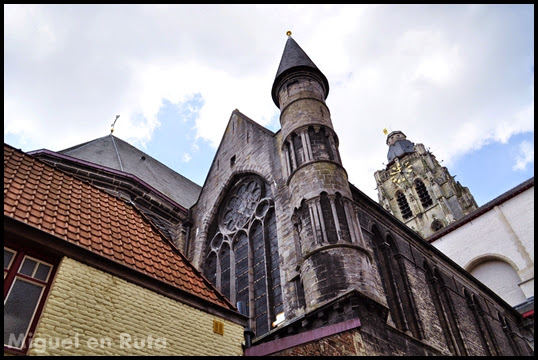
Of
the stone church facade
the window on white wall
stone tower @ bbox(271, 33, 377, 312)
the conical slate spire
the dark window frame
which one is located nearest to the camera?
the dark window frame

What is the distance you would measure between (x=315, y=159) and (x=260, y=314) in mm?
3669

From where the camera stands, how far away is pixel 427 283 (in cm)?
1212

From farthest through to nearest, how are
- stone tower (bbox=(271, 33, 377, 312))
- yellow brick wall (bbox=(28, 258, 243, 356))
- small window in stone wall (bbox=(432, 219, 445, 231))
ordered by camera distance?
small window in stone wall (bbox=(432, 219, 445, 231)) < stone tower (bbox=(271, 33, 377, 312)) < yellow brick wall (bbox=(28, 258, 243, 356))

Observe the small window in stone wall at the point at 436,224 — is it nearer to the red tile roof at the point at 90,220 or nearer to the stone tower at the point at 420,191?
the stone tower at the point at 420,191

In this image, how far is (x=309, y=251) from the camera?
26.6 ft

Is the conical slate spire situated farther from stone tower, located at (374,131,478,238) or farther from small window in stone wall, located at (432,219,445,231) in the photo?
small window in stone wall, located at (432,219,445,231)

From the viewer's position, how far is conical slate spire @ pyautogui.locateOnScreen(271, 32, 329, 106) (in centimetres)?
1195

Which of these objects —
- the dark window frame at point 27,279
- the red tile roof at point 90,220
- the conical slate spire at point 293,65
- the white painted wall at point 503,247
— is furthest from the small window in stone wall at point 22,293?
the white painted wall at point 503,247

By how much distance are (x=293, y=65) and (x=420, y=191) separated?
3290 cm


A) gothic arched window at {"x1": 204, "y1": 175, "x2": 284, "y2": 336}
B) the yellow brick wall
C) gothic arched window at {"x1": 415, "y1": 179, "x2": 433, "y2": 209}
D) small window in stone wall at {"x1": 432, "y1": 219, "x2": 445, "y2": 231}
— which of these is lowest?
the yellow brick wall

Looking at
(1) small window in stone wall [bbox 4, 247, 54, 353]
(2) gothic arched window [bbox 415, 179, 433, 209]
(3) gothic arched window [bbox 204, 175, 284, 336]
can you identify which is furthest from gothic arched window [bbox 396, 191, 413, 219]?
(1) small window in stone wall [bbox 4, 247, 54, 353]

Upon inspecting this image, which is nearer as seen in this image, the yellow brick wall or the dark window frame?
the dark window frame

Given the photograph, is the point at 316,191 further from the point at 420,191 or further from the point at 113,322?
the point at 420,191

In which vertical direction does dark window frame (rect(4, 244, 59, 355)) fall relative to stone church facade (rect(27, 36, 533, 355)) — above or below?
below
